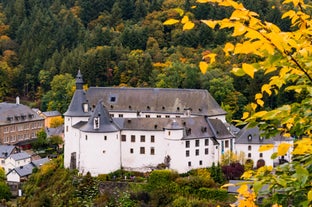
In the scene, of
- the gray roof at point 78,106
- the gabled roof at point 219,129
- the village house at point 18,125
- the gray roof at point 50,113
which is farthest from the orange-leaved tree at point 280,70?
the gray roof at point 50,113

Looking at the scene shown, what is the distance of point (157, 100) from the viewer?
4138 cm

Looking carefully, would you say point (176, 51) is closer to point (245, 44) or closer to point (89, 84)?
point (89, 84)

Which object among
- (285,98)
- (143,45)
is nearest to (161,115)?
(285,98)

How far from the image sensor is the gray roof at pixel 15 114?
2265 inches

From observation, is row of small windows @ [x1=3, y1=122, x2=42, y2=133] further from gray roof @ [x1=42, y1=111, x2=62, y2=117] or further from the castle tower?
the castle tower

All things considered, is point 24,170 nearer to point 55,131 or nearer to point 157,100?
point 157,100

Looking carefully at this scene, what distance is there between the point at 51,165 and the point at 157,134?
8.07 meters

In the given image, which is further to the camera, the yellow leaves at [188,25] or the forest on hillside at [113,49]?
the forest on hillside at [113,49]

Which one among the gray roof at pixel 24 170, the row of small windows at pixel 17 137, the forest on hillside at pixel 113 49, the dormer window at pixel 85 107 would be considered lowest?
the gray roof at pixel 24 170

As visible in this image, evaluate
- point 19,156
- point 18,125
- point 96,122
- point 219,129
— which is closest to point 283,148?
point 96,122

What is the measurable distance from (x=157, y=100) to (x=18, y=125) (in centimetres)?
2183

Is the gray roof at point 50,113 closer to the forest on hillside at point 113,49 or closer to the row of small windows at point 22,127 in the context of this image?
the forest on hillside at point 113,49

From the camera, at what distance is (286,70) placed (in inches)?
176

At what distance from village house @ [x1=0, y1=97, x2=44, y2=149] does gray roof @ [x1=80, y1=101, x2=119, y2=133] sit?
20497mm
